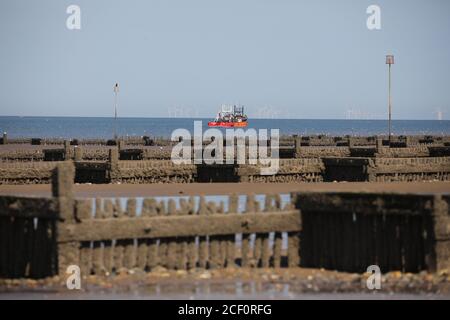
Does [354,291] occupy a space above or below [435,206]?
below

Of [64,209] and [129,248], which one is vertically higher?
[64,209]

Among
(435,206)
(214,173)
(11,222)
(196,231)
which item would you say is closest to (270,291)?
(196,231)

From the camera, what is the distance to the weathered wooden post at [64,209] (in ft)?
57.9

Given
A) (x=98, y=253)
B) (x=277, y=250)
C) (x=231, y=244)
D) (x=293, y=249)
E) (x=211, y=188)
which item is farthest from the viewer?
(x=211, y=188)

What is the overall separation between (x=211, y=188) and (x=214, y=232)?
64.5 ft

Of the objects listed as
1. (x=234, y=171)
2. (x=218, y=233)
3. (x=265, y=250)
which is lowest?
(x=265, y=250)

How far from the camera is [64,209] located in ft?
57.9

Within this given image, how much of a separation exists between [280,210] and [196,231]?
1.68 m

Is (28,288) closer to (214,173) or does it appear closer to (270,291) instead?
(270,291)

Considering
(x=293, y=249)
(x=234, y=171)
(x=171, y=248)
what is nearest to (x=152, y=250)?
(x=171, y=248)

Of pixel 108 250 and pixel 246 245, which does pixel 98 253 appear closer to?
pixel 108 250

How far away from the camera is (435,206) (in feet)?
59.8

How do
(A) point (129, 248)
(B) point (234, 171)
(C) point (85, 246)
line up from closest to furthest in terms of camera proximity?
(C) point (85, 246), (A) point (129, 248), (B) point (234, 171)

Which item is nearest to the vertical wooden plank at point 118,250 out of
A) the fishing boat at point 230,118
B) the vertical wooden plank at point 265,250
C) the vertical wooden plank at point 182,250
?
the vertical wooden plank at point 182,250
